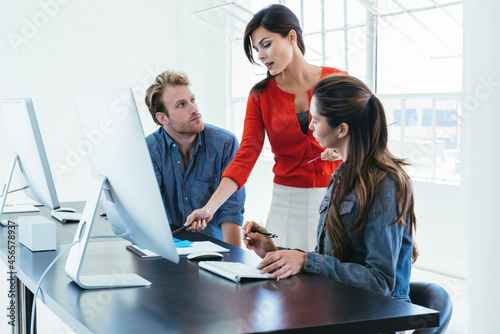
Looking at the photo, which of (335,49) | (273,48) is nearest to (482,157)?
(273,48)

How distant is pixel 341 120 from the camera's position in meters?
1.59

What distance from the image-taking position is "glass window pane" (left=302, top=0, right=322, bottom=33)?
16.6 ft

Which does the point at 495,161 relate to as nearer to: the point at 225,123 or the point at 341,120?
the point at 341,120

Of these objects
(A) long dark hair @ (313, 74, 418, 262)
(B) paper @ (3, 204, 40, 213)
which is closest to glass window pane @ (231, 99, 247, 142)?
(B) paper @ (3, 204, 40, 213)

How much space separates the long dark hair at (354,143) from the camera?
1.54 metres

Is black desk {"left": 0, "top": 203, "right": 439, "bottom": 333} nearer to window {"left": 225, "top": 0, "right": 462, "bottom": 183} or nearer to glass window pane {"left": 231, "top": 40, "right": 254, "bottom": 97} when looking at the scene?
window {"left": 225, "top": 0, "right": 462, "bottom": 183}

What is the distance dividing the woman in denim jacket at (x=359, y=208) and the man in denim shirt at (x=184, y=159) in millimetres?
844

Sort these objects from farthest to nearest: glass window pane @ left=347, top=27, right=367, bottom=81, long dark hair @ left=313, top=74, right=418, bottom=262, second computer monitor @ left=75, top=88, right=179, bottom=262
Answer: glass window pane @ left=347, top=27, right=367, bottom=81 < long dark hair @ left=313, top=74, right=418, bottom=262 < second computer monitor @ left=75, top=88, right=179, bottom=262

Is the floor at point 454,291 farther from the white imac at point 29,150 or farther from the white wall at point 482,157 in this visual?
the white imac at point 29,150

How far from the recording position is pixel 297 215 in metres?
2.33

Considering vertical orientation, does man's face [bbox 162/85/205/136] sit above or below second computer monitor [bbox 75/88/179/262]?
above

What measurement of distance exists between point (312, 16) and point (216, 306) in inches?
167

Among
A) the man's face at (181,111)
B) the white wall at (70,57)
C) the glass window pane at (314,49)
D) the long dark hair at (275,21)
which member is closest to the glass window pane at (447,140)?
the glass window pane at (314,49)

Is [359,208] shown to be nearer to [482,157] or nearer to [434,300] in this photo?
[434,300]
